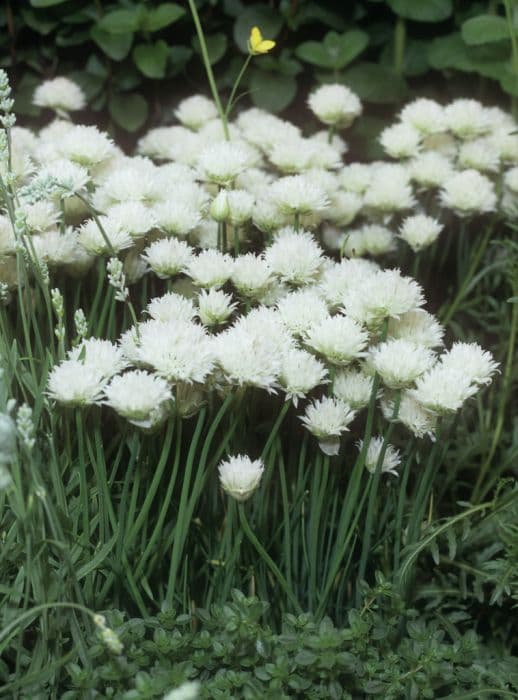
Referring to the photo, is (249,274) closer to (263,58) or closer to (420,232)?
(420,232)

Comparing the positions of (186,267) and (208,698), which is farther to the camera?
(186,267)

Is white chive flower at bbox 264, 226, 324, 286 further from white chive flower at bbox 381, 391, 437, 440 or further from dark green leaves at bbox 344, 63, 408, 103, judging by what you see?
dark green leaves at bbox 344, 63, 408, 103

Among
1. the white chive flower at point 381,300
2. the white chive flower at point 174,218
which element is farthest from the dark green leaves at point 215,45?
the white chive flower at point 381,300

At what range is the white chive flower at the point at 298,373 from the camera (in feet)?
3.39

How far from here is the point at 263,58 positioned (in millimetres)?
2000

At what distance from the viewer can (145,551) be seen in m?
1.08

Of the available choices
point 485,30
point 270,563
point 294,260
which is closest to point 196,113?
point 485,30

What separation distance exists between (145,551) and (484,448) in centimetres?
61

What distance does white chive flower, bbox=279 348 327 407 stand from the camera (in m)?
1.03

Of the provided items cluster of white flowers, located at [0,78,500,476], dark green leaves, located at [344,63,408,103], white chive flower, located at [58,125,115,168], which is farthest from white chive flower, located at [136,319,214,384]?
dark green leaves, located at [344,63,408,103]

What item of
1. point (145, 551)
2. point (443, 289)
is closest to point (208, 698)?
point (145, 551)

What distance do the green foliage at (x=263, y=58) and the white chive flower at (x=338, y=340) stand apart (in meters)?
1.01

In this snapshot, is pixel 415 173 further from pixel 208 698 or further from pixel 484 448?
pixel 208 698

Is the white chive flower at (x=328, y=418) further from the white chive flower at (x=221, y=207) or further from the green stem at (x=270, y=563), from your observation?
the white chive flower at (x=221, y=207)
